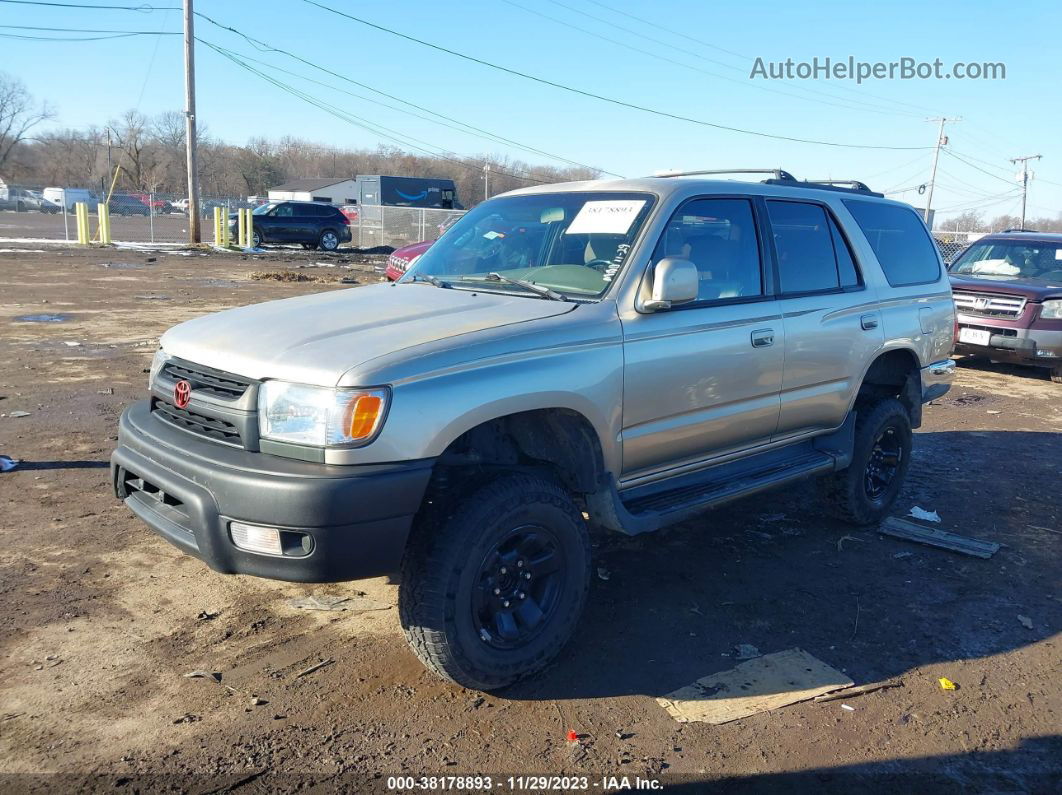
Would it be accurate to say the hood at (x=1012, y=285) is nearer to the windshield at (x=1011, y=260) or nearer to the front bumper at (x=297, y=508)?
the windshield at (x=1011, y=260)

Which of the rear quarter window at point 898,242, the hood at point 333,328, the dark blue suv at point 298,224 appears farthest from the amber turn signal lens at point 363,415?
the dark blue suv at point 298,224

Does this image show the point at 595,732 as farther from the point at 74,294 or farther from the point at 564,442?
the point at 74,294

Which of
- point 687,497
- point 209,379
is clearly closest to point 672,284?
point 687,497

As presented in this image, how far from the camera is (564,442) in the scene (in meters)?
3.54

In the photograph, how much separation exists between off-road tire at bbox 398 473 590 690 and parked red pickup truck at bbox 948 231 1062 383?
945 cm

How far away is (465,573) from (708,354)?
1661mm

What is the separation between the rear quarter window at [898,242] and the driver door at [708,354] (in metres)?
1.25

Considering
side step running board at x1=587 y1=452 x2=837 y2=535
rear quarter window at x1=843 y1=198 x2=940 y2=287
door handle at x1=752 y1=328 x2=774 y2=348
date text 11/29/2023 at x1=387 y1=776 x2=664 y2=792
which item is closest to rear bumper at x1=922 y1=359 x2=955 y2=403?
rear quarter window at x1=843 y1=198 x2=940 y2=287

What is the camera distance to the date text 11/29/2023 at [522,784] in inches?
108

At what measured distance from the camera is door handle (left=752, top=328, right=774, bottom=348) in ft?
13.7

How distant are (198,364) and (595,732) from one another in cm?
211

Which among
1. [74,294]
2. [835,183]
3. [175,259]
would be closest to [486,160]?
[175,259]

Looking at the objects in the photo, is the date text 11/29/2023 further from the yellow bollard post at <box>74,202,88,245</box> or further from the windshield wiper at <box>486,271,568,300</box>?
the yellow bollard post at <box>74,202,88,245</box>

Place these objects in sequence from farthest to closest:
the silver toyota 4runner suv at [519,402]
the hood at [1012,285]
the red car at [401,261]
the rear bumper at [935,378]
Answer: the red car at [401,261] < the hood at [1012,285] < the rear bumper at [935,378] < the silver toyota 4runner suv at [519,402]
